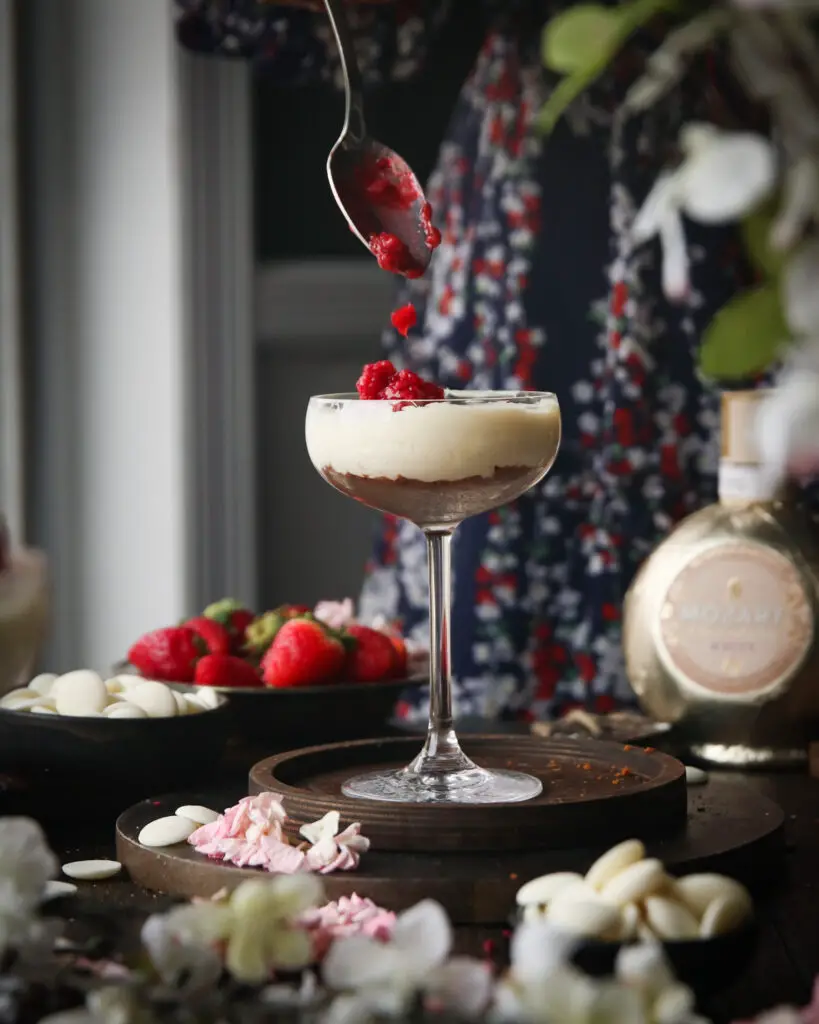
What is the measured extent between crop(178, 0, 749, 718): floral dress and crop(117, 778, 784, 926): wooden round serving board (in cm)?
142

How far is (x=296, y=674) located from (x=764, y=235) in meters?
0.90

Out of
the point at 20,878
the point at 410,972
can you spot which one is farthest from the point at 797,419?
the point at 20,878

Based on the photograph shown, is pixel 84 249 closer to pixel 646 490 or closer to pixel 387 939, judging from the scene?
pixel 646 490

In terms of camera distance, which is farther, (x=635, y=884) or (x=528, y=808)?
(x=528, y=808)

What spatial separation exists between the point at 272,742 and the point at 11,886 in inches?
28.6

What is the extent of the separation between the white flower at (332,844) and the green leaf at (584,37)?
1.79 feet

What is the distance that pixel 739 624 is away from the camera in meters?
1.47

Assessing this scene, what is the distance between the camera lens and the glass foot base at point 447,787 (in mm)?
1124

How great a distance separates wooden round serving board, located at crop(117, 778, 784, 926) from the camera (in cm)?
95

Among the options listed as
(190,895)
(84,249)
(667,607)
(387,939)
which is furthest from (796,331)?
(84,249)

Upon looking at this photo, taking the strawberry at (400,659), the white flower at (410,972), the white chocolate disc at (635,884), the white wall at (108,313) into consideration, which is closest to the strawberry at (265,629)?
the strawberry at (400,659)

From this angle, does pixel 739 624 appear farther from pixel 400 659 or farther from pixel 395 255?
pixel 395 255

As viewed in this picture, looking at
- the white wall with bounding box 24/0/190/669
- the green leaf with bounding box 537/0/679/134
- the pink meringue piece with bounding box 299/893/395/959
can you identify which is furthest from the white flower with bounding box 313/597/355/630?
the white wall with bounding box 24/0/190/669

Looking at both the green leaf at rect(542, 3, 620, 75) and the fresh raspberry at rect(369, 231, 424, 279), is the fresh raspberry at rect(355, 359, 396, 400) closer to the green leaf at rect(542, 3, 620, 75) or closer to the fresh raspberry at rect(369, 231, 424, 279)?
the fresh raspberry at rect(369, 231, 424, 279)
